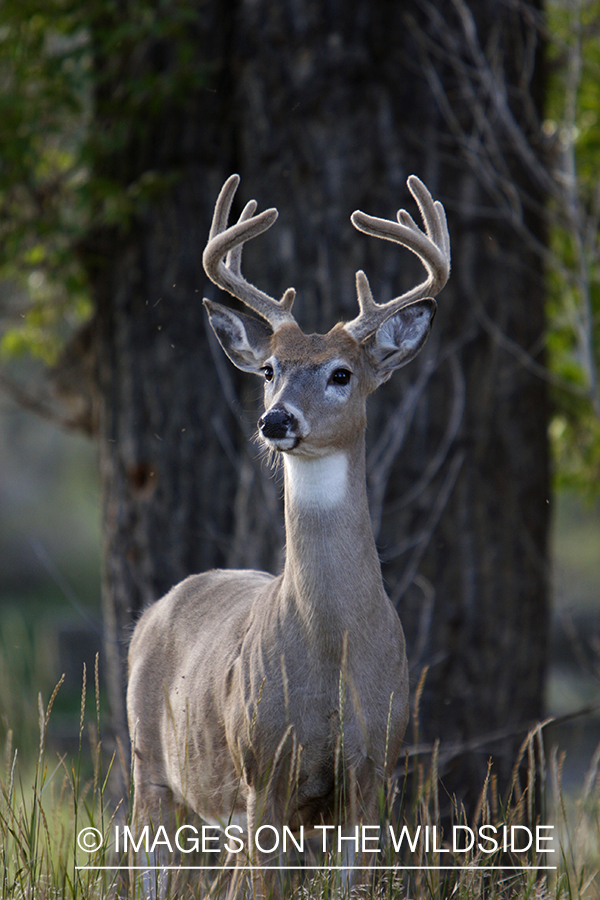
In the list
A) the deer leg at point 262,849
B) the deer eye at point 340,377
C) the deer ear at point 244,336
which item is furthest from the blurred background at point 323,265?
the deer leg at point 262,849

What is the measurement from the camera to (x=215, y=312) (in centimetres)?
321

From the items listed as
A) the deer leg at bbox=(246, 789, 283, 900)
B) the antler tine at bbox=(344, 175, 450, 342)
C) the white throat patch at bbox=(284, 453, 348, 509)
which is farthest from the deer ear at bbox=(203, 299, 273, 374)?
the deer leg at bbox=(246, 789, 283, 900)

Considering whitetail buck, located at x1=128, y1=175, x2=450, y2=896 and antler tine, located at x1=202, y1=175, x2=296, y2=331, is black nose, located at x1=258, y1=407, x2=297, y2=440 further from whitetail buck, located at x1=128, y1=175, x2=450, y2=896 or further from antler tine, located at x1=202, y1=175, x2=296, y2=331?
antler tine, located at x1=202, y1=175, x2=296, y2=331

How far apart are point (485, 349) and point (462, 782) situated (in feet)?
8.12

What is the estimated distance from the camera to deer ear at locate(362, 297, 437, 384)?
304cm

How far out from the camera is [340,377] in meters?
3.03

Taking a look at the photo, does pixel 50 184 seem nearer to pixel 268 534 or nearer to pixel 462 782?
pixel 268 534

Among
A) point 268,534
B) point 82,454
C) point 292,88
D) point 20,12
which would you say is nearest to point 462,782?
point 268,534

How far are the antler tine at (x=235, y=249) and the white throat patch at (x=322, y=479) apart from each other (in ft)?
1.71

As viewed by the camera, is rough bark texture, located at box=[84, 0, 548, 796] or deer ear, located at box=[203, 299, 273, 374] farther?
rough bark texture, located at box=[84, 0, 548, 796]

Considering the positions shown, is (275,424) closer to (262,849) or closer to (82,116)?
(262,849)

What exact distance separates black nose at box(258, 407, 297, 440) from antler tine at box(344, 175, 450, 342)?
21.1 inches

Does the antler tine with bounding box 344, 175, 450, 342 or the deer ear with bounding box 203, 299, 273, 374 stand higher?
the antler tine with bounding box 344, 175, 450, 342

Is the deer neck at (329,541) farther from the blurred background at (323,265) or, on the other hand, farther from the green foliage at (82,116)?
the green foliage at (82,116)
